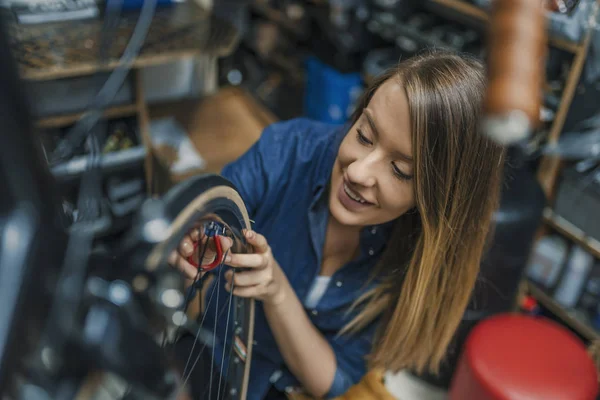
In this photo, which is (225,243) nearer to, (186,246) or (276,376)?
(186,246)

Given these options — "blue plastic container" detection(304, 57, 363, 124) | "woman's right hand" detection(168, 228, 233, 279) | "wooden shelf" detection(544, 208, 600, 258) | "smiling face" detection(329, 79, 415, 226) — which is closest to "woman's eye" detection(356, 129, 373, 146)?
"smiling face" detection(329, 79, 415, 226)

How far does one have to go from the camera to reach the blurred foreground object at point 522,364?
1.40 metres

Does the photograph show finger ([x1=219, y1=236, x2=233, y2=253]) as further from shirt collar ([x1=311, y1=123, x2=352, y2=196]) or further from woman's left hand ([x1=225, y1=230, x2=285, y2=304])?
shirt collar ([x1=311, y1=123, x2=352, y2=196])

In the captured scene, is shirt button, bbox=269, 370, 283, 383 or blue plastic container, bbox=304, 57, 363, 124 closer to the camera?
shirt button, bbox=269, 370, 283, 383

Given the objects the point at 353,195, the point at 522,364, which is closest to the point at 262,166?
the point at 353,195

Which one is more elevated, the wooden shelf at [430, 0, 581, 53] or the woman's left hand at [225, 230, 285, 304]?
the wooden shelf at [430, 0, 581, 53]

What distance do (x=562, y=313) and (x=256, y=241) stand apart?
1650 mm

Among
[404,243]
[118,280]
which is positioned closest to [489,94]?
[118,280]

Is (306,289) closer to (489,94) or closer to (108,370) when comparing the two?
(108,370)

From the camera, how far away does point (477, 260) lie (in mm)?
881

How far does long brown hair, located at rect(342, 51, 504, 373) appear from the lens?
2.21 feet

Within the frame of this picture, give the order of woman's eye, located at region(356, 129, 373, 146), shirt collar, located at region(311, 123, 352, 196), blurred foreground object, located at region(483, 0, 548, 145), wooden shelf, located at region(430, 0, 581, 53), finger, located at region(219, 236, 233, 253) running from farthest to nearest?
wooden shelf, located at region(430, 0, 581, 53) < shirt collar, located at region(311, 123, 352, 196) < woman's eye, located at region(356, 129, 373, 146) < finger, located at region(219, 236, 233, 253) < blurred foreground object, located at region(483, 0, 548, 145)

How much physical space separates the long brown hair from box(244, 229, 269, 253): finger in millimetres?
223

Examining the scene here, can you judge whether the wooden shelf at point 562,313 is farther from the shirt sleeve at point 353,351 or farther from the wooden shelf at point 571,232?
the shirt sleeve at point 353,351
